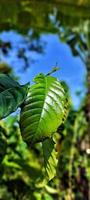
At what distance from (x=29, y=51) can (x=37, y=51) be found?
0.61ft

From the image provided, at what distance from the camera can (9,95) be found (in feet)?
3.76

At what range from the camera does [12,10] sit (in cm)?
484

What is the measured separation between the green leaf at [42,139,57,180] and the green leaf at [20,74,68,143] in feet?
0.25

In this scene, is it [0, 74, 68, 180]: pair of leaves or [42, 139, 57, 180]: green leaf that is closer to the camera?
[0, 74, 68, 180]: pair of leaves

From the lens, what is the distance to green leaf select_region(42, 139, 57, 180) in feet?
3.86

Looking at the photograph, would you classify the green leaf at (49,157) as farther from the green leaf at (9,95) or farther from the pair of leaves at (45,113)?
the green leaf at (9,95)

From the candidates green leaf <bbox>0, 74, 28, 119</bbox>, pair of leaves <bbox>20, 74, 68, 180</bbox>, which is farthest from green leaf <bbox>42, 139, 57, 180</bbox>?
green leaf <bbox>0, 74, 28, 119</bbox>

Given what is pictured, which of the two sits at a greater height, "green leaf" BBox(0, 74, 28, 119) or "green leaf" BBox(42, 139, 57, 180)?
"green leaf" BBox(0, 74, 28, 119)

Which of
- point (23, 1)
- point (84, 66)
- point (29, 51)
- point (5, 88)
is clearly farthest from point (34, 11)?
point (5, 88)

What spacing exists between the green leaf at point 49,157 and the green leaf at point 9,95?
0.12 metres

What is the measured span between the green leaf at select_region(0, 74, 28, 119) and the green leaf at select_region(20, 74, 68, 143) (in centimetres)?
2

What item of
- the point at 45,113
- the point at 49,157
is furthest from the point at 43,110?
the point at 49,157

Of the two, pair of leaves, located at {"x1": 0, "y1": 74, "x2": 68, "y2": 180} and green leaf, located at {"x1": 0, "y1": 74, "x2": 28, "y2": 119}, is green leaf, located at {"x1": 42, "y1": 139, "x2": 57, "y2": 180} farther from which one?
green leaf, located at {"x1": 0, "y1": 74, "x2": 28, "y2": 119}

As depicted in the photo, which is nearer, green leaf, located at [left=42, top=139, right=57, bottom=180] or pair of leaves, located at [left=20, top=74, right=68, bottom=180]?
pair of leaves, located at [left=20, top=74, right=68, bottom=180]
